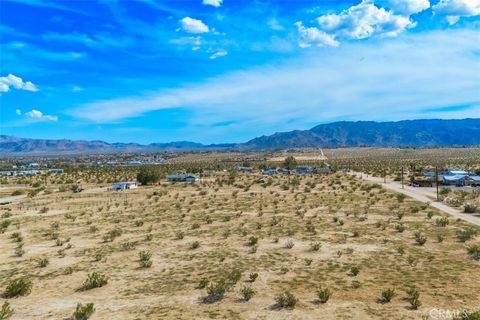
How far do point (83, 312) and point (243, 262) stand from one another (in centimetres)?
922

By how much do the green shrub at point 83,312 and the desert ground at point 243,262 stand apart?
0.80 feet

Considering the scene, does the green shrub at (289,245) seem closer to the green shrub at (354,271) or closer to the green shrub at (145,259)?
the green shrub at (354,271)

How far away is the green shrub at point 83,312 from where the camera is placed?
15.1 m

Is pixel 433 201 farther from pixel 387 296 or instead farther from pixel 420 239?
pixel 387 296

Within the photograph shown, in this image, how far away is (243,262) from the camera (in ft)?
73.4

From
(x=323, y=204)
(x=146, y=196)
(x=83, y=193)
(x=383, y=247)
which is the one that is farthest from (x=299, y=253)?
(x=83, y=193)

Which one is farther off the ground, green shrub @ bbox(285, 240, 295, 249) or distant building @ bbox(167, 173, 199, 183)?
distant building @ bbox(167, 173, 199, 183)

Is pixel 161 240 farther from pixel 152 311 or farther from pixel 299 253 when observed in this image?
pixel 152 311

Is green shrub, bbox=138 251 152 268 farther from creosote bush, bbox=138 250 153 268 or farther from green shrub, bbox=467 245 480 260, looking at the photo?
green shrub, bbox=467 245 480 260

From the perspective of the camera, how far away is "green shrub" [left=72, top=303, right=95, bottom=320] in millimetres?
15094

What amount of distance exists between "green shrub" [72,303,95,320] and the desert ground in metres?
0.24

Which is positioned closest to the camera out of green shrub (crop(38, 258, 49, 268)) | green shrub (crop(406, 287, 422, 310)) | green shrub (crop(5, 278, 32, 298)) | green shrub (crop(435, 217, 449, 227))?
green shrub (crop(406, 287, 422, 310))

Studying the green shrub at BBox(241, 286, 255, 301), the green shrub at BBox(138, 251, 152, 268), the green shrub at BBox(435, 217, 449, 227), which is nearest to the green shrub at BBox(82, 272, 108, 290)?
the green shrub at BBox(138, 251, 152, 268)

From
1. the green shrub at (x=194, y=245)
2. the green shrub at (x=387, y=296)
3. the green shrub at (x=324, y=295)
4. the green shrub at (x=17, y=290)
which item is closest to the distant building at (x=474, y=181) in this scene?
the green shrub at (x=194, y=245)
